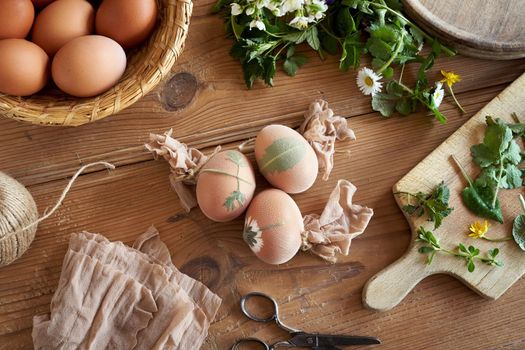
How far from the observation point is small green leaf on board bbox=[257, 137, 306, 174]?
78cm

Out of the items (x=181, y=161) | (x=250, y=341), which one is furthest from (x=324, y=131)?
(x=250, y=341)

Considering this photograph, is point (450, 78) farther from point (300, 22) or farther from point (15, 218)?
point (15, 218)

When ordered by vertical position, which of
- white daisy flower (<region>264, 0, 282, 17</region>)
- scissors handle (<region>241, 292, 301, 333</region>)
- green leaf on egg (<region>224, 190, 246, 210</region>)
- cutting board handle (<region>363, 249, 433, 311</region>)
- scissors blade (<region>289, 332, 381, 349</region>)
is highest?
white daisy flower (<region>264, 0, 282, 17</region>)

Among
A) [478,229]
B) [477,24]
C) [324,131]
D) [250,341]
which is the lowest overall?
[250,341]

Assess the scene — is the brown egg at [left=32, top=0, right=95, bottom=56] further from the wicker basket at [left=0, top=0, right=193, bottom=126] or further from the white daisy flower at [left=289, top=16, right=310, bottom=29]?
the white daisy flower at [left=289, top=16, right=310, bottom=29]

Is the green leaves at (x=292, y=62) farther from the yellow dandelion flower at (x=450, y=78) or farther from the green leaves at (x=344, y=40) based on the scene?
the yellow dandelion flower at (x=450, y=78)

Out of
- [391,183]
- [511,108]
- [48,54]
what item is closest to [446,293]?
[391,183]

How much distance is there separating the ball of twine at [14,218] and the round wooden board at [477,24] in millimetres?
654

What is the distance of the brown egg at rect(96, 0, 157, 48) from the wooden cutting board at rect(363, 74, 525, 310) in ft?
1.49

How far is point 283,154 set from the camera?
779 mm

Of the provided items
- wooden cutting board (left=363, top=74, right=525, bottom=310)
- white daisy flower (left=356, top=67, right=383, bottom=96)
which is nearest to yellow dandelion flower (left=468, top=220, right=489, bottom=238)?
wooden cutting board (left=363, top=74, right=525, bottom=310)

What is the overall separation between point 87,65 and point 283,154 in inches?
11.7

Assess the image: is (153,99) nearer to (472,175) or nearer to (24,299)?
(24,299)

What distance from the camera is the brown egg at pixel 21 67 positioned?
29.4 inches
